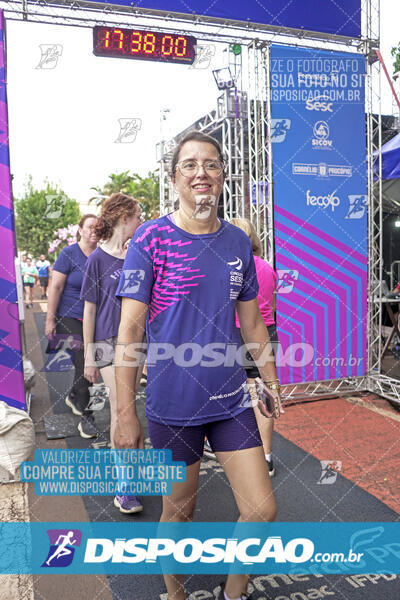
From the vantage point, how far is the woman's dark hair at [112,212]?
3064mm

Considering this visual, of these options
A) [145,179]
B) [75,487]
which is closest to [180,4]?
[75,487]

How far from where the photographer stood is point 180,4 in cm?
480

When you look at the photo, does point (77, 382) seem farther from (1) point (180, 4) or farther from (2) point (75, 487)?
(1) point (180, 4)

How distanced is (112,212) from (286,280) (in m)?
2.56

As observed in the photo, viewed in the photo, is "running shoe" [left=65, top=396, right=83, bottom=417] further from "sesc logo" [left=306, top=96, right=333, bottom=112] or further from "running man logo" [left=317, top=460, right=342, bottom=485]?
"sesc logo" [left=306, top=96, right=333, bottom=112]

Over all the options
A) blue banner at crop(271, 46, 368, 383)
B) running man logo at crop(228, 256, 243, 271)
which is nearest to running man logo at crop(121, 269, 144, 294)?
running man logo at crop(228, 256, 243, 271)

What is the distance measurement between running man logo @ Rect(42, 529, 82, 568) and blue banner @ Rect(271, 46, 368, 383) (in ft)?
9.70

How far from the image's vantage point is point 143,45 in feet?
16.1

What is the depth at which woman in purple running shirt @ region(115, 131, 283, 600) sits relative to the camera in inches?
69.6

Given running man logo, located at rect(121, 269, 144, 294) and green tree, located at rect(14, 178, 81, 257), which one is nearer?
running man logo, located at rect(121, 269, 144, 294)

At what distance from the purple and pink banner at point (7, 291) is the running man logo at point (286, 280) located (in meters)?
2.54

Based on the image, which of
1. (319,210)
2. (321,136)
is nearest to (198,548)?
(319,210)

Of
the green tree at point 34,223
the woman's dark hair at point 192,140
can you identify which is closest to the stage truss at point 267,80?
the woman's dark hair at point 192,140

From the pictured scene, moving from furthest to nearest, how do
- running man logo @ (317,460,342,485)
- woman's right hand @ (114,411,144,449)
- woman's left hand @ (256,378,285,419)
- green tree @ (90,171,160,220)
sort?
green tree @ (90,171,160,220) < running man logo @ (317,460,342,485) < woman's left hand @ (256,378,285,419) < woman's right hand @ (114,411,144,449)
